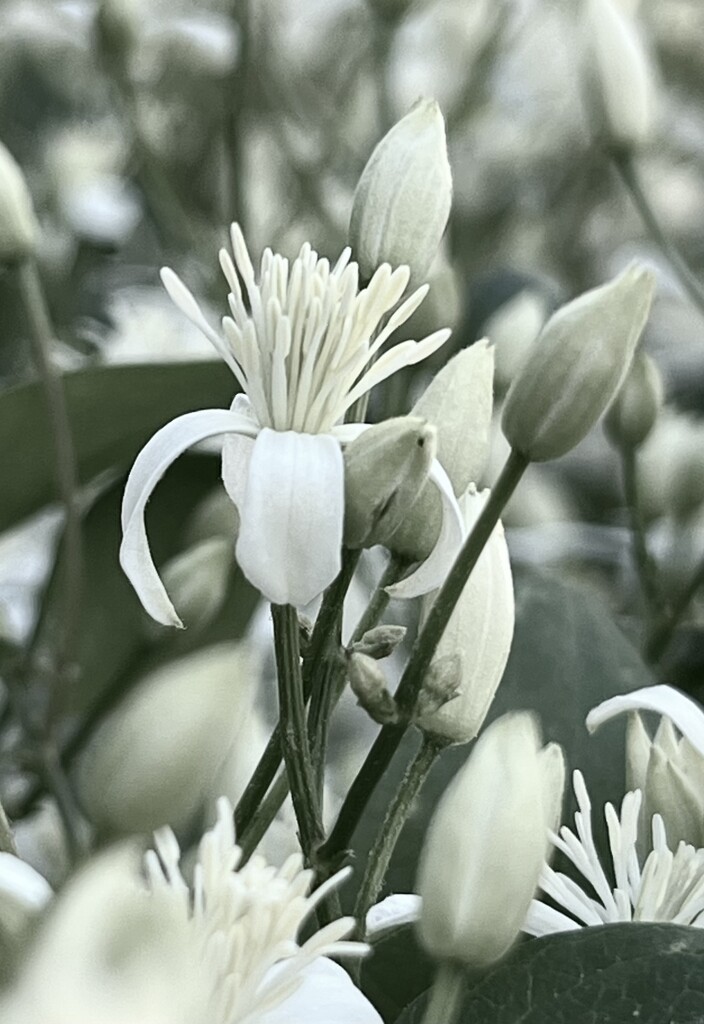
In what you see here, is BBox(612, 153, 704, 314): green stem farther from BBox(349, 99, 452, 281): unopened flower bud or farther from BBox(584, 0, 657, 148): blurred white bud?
BBox(349, 99, 452, 281): unopened flower bud

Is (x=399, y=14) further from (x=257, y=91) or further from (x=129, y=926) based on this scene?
(x=129, y=926)

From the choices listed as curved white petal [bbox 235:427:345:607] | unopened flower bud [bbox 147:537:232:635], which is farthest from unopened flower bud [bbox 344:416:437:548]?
unopened flower bud [bbox 147:537:232:635]

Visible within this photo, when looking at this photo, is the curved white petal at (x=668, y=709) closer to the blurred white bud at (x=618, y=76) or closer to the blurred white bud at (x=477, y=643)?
the blurred white bud at (x=477, y=643)

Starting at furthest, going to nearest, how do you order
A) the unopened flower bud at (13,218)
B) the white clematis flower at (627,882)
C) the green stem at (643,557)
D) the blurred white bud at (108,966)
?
the green stem at (643,557)
the unopened flower bud at (13,218)
the white clematis flower at (627,882)
the blurred white bud at (108,966)

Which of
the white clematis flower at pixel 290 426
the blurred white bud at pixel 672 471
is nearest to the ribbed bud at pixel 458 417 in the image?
the white clematis flower at pixel 290 426

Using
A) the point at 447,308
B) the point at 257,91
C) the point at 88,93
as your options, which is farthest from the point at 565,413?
the point at 88,93

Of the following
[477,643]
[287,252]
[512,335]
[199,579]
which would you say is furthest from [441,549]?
[287,252]

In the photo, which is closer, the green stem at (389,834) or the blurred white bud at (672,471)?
the green stem at (389,834)

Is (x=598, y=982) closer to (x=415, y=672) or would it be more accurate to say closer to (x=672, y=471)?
(x=415, y=672)
